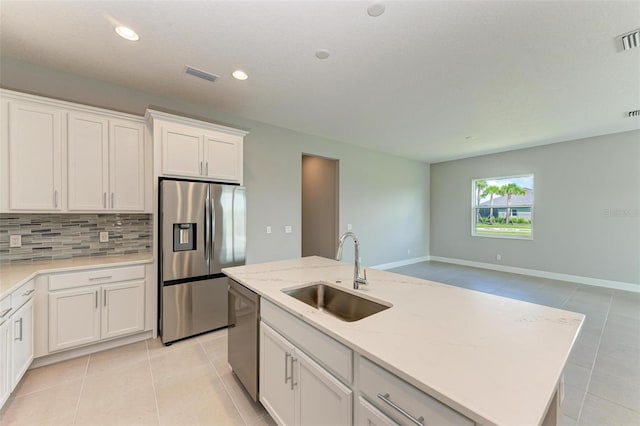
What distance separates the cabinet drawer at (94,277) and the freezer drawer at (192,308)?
0.34 meters

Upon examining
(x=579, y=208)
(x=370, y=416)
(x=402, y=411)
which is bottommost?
(x=370, y=416)

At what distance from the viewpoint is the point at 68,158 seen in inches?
96.3

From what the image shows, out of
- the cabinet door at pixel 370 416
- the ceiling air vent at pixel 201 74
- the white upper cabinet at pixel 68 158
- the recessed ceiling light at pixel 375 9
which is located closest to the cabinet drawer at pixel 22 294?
the white upper cabinet at pixel 68 158

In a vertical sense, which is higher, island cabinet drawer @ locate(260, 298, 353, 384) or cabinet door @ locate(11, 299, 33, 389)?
island cabinet drawer @ locate(260, 298, 353, 384)

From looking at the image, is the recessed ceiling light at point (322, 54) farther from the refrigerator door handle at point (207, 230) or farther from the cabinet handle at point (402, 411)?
the cabinet handle at point (402, 411)

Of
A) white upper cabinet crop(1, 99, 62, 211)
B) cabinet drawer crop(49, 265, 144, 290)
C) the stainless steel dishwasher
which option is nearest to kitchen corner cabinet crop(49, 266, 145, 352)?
cabinet drawer crop(49, 265, 144, 290)

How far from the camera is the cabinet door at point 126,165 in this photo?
8.71 ft

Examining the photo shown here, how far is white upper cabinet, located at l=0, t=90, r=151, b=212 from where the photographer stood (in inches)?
87.1

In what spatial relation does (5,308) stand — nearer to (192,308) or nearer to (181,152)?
(192,308)

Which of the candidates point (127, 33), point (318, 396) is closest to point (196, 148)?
point (127, 33)

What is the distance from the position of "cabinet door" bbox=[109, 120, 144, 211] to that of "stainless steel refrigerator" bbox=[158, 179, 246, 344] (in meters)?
0.41

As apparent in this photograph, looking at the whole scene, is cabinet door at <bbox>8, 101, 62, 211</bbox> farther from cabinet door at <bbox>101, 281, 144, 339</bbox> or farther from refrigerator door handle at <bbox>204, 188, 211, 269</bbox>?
refrigerator door handle at <bbox>204, 188, 211, 269</bbox>

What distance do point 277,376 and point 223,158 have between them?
7.89 feet

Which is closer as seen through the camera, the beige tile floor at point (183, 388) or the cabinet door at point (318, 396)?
the cabinet door at point (318, 396)
